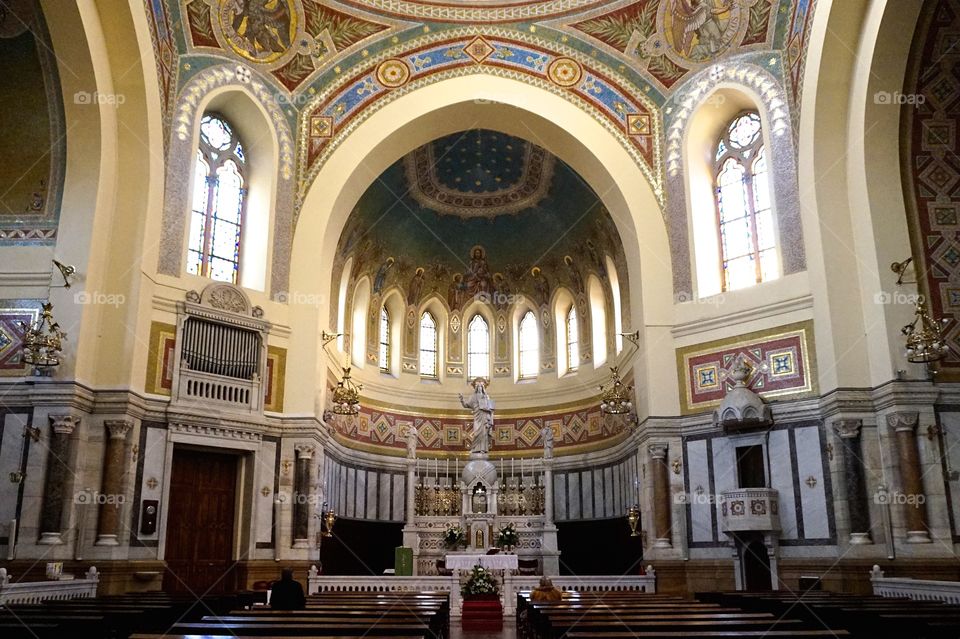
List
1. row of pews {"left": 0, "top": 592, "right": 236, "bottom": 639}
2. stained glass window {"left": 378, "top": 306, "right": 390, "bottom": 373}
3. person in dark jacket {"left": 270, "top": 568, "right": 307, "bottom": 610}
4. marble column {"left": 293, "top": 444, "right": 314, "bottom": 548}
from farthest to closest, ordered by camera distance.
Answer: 1. stained glass window {"left": 378, "top": 306, "right": 390, "bottom": 373}
2. marble column {"left": 293, "top": 444, "right": 314, "bottom": 548}
3. person in dark jacket {"left": 270, "top": 568, "right": 307, "bottom": 610}
4. row of pews {"left": 0, "top": 592, "right": 236, "bottom": 639}

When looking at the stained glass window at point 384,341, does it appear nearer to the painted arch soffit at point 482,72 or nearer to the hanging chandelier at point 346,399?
the hanging chandelier at point 346,399

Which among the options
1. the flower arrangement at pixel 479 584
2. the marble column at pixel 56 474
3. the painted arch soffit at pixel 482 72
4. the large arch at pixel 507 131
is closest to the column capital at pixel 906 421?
the large arch at pixel 507 131

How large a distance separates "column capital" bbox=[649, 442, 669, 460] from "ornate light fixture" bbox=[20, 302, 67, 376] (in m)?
14.0

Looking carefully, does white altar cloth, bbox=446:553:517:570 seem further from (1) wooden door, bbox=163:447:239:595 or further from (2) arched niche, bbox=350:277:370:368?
(2) arched niche, bbox=350:277:370:368

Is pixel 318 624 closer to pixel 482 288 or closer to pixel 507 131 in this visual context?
pixel 507 131

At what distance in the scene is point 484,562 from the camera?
20.5m

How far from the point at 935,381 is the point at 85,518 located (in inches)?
703

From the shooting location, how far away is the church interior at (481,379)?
17547 millimetres

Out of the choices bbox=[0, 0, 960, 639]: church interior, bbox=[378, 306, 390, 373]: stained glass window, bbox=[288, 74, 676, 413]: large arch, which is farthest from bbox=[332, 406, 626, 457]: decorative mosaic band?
bbox=[288, 74, 676, 413]: large arch

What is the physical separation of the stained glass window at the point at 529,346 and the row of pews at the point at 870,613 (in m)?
18.3

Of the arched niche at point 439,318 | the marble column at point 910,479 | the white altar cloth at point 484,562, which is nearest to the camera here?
the marble column at point 910,479

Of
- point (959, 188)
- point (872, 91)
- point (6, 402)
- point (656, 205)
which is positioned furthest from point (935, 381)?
point (6, 402)

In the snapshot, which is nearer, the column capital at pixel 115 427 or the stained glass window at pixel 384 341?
the column capital at pixel 115 427

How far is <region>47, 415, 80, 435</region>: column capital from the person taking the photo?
17328 millimetres
